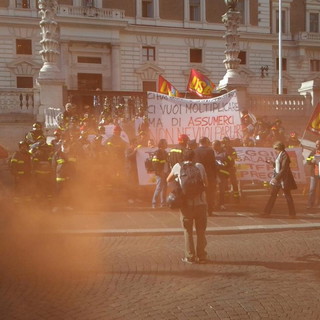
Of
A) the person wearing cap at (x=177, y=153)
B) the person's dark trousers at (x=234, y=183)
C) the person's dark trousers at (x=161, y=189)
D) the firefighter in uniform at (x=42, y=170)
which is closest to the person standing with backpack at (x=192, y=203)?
the person wearing cap at (x=177, y=153)

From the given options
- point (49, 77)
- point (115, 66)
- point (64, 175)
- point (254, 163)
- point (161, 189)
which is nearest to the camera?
point (64, 175)

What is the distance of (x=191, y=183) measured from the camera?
7094 mm

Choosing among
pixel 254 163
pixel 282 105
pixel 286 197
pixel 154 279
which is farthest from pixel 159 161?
pixel 282 105

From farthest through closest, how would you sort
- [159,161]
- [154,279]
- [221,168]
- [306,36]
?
[306,36] < [221,168] < [159,161] < [154,279]

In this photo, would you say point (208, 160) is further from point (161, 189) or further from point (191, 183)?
point (191, 183)

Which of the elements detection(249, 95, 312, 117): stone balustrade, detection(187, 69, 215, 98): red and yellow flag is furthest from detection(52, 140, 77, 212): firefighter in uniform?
detection(249, 95, 312, 117): stone balustrade

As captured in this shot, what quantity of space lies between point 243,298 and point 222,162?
6088 millimetres

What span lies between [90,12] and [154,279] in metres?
33.2

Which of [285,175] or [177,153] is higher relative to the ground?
[177,153]

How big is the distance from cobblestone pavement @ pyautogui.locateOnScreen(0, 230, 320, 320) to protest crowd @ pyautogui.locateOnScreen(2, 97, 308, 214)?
2129mm

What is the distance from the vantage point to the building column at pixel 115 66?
38.0 meters

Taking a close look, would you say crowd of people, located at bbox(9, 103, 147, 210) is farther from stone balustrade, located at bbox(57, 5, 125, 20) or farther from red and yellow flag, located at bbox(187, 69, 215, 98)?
stone balustrade, located at bbox(57, 5, 125, 20)

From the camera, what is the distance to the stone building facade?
36.6m

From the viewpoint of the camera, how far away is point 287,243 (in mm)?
8469
